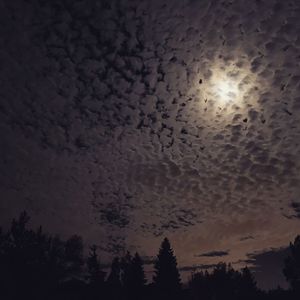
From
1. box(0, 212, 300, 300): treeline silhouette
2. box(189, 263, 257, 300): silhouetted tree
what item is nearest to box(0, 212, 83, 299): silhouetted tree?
box(0, 212, 300, 300): treeline silhouette

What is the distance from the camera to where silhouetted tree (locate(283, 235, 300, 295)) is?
7544cm

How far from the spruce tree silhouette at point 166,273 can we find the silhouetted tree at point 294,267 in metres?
36.3

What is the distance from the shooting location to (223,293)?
92375mm

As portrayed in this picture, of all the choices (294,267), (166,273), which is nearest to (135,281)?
(166,273)

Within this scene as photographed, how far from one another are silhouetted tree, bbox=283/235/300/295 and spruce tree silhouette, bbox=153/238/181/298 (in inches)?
1428

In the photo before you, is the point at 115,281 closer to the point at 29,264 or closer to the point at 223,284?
the point at 29,264

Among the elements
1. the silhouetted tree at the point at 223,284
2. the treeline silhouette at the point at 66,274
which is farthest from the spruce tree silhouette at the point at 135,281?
the silhouetted tree at the point at 223,284

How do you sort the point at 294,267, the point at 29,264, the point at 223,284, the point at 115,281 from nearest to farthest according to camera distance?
the point at 29,264
the point at 115,281
the point at 294,267
the point at 223,284

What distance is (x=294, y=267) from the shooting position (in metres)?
76.6

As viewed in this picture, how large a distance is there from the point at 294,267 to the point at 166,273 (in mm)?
40459

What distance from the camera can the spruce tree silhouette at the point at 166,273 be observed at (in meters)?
48.0

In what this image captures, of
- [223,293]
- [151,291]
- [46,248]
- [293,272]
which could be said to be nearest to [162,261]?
[151,291]

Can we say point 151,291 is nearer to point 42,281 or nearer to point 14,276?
point 42,281

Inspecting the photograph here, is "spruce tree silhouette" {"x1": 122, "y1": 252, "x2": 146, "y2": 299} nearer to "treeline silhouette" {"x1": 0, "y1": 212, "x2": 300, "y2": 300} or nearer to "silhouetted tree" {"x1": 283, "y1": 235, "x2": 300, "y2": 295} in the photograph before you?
"treeline silhouette" {"x1": 0, "y1": 212, "x2": 300, "y2": 300}
